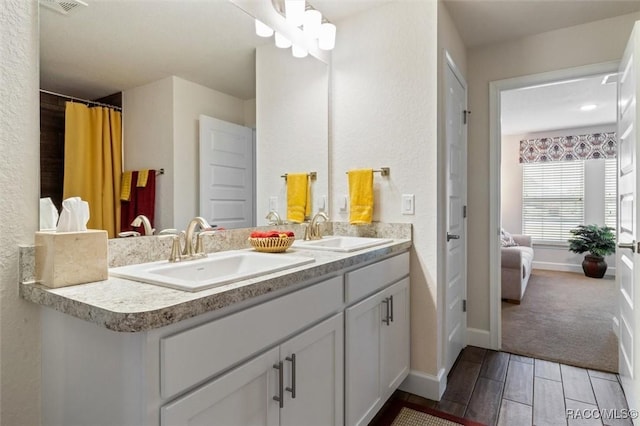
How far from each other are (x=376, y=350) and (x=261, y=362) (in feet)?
2.69

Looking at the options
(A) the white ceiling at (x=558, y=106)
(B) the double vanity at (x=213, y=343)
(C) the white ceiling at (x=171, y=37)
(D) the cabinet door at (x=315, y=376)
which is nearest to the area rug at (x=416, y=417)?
(B) the double vanity at (x=213, y=343)

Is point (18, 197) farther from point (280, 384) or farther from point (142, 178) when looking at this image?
point (280, 384)

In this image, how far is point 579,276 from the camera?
529 centimetres

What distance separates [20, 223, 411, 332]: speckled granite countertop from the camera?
30.4 inches

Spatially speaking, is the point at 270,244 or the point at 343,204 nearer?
the point at 270,244

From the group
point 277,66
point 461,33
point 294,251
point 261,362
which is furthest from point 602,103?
point 261,362

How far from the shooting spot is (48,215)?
111 cm

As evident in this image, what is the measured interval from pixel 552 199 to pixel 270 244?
233 inches

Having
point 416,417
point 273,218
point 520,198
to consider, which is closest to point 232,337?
point 273,218

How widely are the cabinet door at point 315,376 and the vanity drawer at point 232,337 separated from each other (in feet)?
0.20

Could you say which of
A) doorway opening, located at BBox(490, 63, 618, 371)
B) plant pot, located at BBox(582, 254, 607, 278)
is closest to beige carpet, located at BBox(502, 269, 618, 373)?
doorway opening, located at BBox(490, 63, 618, 371)

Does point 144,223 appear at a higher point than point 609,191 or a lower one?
lower

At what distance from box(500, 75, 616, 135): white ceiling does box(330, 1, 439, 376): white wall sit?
5.64 feet

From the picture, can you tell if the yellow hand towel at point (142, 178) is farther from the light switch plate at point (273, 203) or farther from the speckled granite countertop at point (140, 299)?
the light switch plate at point (273, 203)
